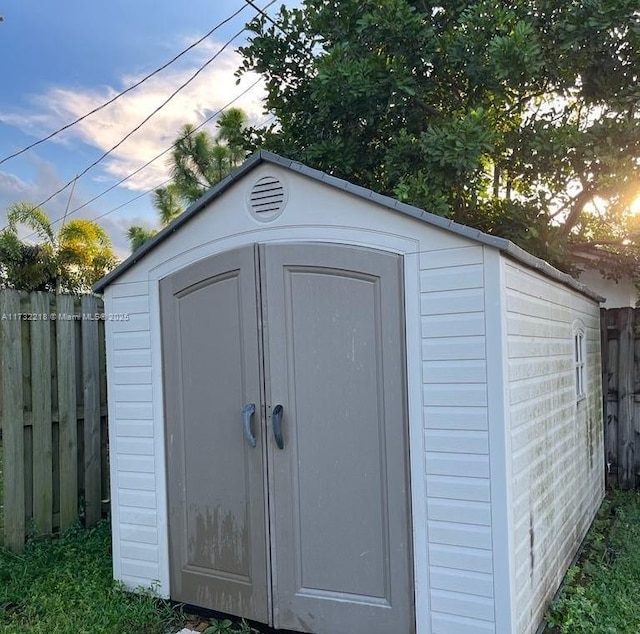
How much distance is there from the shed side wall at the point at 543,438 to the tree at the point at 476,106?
1.78 metres

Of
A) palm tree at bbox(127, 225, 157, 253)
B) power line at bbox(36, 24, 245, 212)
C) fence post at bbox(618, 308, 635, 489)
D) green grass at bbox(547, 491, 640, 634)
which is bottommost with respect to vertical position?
green grass at bbox(547, 491, 640, 634)

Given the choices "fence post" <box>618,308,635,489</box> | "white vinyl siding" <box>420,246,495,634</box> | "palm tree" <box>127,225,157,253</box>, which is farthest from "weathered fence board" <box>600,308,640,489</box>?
"palm tree" <box>127,225,157,253</box>

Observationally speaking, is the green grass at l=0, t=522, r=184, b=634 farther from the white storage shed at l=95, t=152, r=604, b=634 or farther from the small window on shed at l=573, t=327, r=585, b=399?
the small window on shed at l=573, t=327, r=585, b=399

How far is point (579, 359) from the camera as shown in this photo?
14.8 ft

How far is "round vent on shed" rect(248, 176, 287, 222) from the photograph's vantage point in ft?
9.94

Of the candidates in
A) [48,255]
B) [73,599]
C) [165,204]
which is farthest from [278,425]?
[165,204]

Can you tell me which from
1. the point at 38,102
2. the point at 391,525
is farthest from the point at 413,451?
the point at 38,102

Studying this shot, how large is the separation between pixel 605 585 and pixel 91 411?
3.82m

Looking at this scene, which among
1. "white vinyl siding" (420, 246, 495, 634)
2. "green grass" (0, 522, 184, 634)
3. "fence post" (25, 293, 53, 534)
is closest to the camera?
"white vinyl siding" (420, 246, 495, 634)

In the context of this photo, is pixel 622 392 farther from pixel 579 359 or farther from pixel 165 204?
pixel 165 204

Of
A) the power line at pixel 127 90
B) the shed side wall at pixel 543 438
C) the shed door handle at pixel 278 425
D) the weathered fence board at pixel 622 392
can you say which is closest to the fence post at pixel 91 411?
the shed door handle at pixel 278 425

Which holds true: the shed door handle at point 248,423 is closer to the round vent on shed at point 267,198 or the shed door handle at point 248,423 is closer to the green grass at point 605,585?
the round vent on shed at point 267,198

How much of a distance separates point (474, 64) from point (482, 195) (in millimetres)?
1363

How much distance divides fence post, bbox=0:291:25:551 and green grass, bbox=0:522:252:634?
0.19 meters
